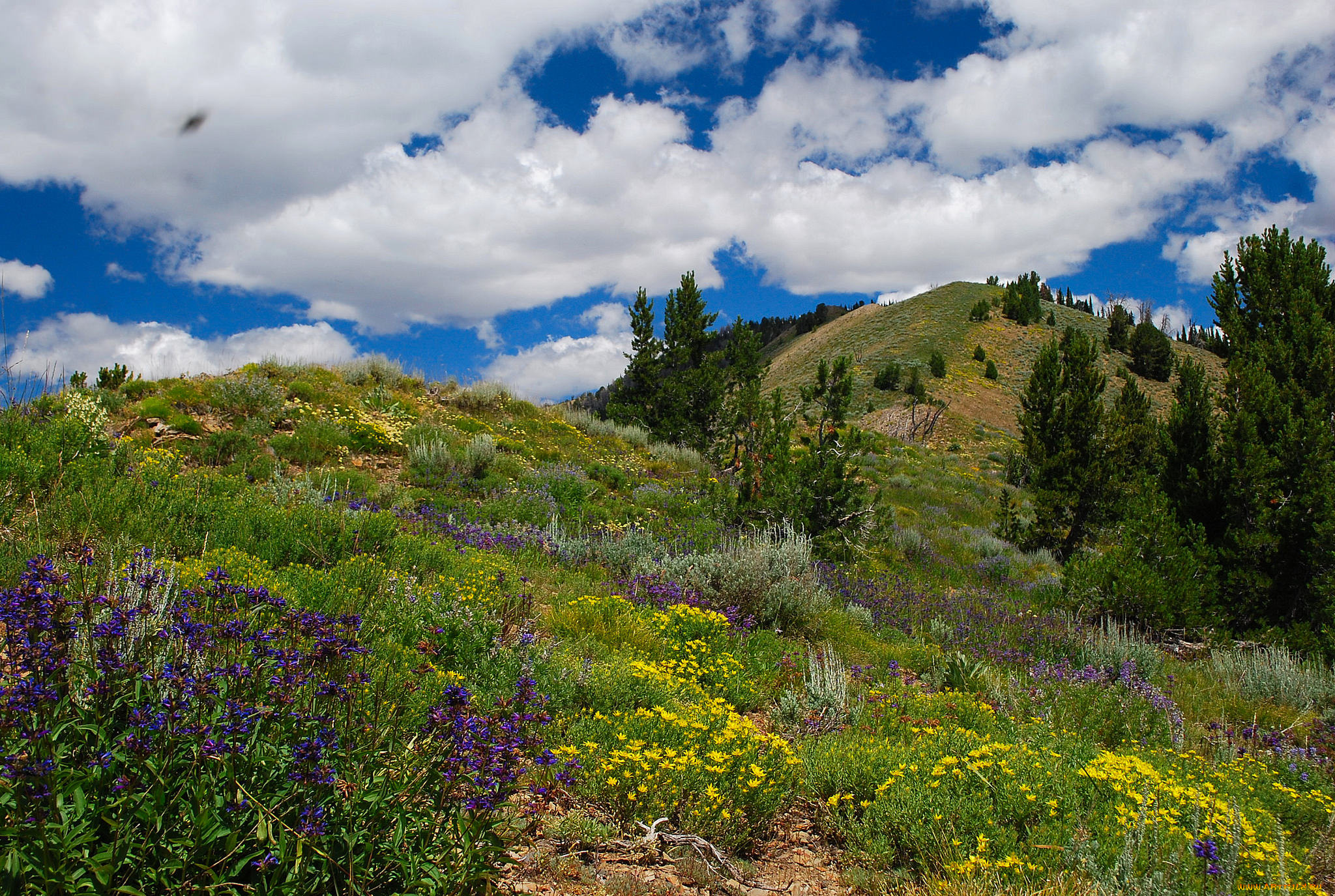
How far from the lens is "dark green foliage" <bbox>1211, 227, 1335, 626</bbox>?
8.40 meters

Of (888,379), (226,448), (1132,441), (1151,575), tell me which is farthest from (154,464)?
(888,379)

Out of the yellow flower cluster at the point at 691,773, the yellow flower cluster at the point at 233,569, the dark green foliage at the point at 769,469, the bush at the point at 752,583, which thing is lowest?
the yellow flower cluster at the point at 691,773

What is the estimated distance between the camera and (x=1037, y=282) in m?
66.9

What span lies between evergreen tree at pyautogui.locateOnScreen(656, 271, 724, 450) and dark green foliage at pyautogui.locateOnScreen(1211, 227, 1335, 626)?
1307 cm

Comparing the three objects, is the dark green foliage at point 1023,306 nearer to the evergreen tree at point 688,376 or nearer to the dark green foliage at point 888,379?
the dark green foliage at point 888,379

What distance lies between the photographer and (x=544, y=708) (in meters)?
3.50

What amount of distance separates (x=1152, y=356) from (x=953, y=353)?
567 inches

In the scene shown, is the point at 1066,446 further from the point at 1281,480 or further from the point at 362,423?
the point at 362,423

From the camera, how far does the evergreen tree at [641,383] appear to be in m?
22.8

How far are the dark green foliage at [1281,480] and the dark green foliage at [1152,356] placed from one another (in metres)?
45.1

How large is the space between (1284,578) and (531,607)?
9.88 meters

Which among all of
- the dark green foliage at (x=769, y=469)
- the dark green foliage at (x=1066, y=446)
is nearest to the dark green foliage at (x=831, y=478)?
the dark green foliage at (x=769, y=469)

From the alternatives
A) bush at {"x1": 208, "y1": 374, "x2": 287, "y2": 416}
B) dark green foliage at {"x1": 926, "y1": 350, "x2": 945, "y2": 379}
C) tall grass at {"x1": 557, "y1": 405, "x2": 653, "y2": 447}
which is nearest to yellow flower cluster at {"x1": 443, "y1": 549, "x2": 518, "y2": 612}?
bush at {"x1": 208, "y1": 374, "x2": 287, "y2": 416}

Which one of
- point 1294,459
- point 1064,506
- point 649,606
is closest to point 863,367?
point 1064,506
